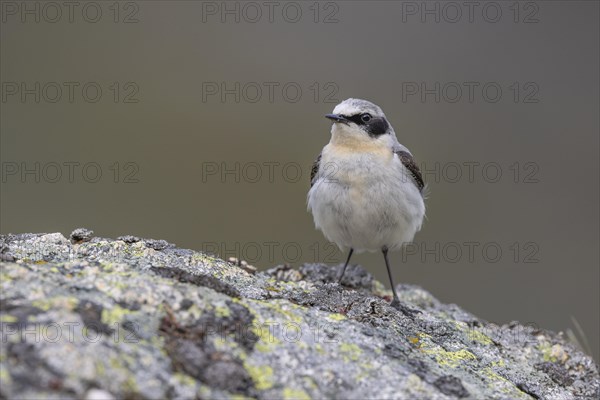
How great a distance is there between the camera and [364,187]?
766cm

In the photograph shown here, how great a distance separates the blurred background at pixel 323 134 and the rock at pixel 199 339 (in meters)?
7.53

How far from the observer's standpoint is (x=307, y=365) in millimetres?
3930

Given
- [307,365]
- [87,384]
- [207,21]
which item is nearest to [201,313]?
[307,365]

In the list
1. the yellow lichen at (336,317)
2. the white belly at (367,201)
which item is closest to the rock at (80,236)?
the yellow lichen at (336,317)

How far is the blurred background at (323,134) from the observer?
1484 cm

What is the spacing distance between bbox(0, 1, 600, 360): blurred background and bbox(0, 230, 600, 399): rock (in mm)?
7529

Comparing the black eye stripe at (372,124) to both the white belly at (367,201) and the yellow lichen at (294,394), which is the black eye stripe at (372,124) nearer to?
the white belly at (367,201)

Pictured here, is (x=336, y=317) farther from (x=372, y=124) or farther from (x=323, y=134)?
(x=323, y=134)

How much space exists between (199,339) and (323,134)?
15108 millimetres

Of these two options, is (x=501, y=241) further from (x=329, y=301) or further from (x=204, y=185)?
(x=329, y=301)

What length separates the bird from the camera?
767cm

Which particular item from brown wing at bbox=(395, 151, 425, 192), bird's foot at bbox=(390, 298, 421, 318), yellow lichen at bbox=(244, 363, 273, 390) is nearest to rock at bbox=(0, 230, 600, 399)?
yellow lichen at bbox=(244, 363, 273, 390)

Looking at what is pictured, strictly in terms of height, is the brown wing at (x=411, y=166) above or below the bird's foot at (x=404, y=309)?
above

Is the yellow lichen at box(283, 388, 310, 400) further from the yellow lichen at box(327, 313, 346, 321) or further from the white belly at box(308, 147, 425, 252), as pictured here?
the white belly at box(308, 147, 425, 252)
